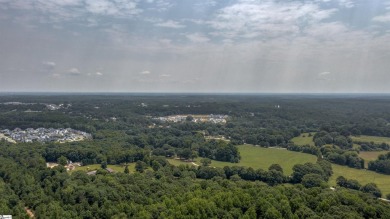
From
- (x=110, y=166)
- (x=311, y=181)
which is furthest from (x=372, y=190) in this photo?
(x=110, y=166)

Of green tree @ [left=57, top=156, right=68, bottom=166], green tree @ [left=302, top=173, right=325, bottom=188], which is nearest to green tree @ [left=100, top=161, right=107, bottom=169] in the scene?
green tree @ [left=57, top=156, right=68, bottom=166]

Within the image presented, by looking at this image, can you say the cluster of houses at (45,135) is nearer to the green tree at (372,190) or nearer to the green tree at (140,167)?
the green tree at (140,167)

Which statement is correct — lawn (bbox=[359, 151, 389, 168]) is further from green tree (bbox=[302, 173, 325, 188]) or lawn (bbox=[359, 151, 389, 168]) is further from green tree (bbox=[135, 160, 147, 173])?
green tree (bbox=[135, 160, 147, 173])

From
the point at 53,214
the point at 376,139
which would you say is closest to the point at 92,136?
the point at 53,214

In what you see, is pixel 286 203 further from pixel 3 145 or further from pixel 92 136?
pixel 92 136

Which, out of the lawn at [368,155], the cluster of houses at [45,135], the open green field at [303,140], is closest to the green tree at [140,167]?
the cluster of houses at [45,135]

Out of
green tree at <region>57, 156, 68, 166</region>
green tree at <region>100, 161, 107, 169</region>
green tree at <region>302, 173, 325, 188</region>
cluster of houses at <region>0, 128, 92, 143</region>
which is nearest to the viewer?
green tree at <region>302, 173, 325, 188</region>

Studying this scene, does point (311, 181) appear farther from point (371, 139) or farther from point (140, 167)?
point (371, 139)
